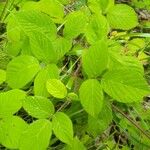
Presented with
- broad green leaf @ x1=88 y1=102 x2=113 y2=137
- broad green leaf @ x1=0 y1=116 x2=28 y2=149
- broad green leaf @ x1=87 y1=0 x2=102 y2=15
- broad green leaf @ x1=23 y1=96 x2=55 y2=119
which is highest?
broad green leaf @ x1=87 y1=0 x2=102 y2=15

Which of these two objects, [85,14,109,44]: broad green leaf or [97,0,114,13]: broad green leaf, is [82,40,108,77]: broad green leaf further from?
[97,0,114,13]: broad green leaf

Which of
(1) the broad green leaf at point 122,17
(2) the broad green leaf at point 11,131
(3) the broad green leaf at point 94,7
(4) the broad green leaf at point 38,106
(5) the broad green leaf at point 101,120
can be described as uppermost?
(3) the broad green leaf at point 94,7

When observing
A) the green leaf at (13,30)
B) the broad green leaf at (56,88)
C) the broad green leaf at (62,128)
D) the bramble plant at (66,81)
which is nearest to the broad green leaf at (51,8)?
the bramble plant at (66,81)

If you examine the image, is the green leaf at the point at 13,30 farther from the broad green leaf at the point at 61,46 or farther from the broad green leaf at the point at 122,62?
the broad green leaf at the point at 122,62

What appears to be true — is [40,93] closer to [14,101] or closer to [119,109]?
[14,101]

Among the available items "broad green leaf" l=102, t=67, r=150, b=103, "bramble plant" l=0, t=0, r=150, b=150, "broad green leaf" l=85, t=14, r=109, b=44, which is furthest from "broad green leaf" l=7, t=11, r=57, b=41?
"broad green leaf" l=102, t=67, r=150, b=103

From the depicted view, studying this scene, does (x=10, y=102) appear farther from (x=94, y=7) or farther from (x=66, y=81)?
(x=94, y=7)

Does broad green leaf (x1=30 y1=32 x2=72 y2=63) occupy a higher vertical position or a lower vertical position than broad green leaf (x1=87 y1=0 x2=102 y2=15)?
lower

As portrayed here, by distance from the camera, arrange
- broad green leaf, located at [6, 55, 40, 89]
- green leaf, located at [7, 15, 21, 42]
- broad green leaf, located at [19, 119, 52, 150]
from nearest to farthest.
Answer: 1. broad green leaf, located at [19, 119, 52, 150]
2. broad green leaf, located at [6, 55, 40, 89]
3. green leaf, located at [7, 15, 21, 42]
